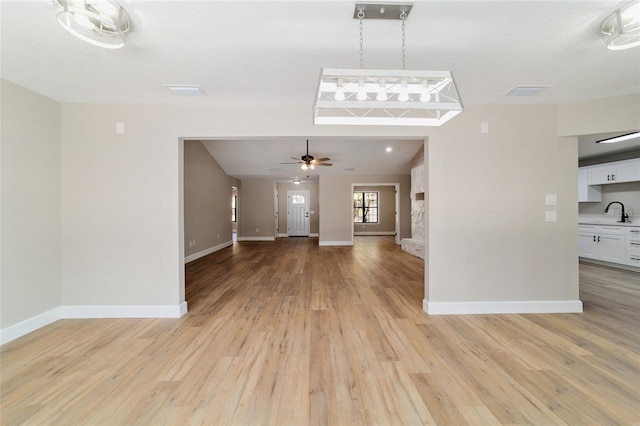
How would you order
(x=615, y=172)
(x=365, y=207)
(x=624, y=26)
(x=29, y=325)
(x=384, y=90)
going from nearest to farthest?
(x=384, y=90)
(x=624, y=26)
(x=29, y=325)
(x=615, y=172)
(x=365, y=207)

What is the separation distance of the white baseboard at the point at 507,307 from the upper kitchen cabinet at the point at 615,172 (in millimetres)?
3683

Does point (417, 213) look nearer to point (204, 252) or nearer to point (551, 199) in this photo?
point (551, 199)

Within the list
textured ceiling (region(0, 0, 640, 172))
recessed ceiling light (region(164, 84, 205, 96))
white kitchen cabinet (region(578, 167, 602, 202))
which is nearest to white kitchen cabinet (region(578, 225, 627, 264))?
white kitchen cabinet (region(578, 167, 602, 202))

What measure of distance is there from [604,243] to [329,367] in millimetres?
6429

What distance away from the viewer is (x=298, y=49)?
194 cm

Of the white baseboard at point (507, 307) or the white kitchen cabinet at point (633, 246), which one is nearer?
the white baseboard at point (507, 307)

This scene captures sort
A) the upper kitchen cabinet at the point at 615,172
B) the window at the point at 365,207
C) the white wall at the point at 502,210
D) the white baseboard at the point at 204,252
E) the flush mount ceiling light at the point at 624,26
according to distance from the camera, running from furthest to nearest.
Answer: the window at the point at 365,207 → the white baseboard at the point at 204,252 → the upper kitchen cabinet at the point at 615,172 → the white wall at the point at 502,210 → the flush mount ceiling light at the point at 624,26

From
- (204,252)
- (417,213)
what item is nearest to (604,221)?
(417,213)

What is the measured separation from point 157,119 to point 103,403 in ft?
8.82

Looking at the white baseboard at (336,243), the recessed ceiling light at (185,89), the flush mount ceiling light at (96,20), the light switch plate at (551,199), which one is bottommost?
the white baseboard at (336,243)

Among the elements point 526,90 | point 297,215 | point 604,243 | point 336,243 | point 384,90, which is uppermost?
point 526,90

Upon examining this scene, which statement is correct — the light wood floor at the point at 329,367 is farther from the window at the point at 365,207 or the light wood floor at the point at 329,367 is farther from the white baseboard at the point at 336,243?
the window at the point at 365,207

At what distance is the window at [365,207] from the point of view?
472 inches

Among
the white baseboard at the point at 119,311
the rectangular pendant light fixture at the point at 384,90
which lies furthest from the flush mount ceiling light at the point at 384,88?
the white baseboard at the point at 119,311
